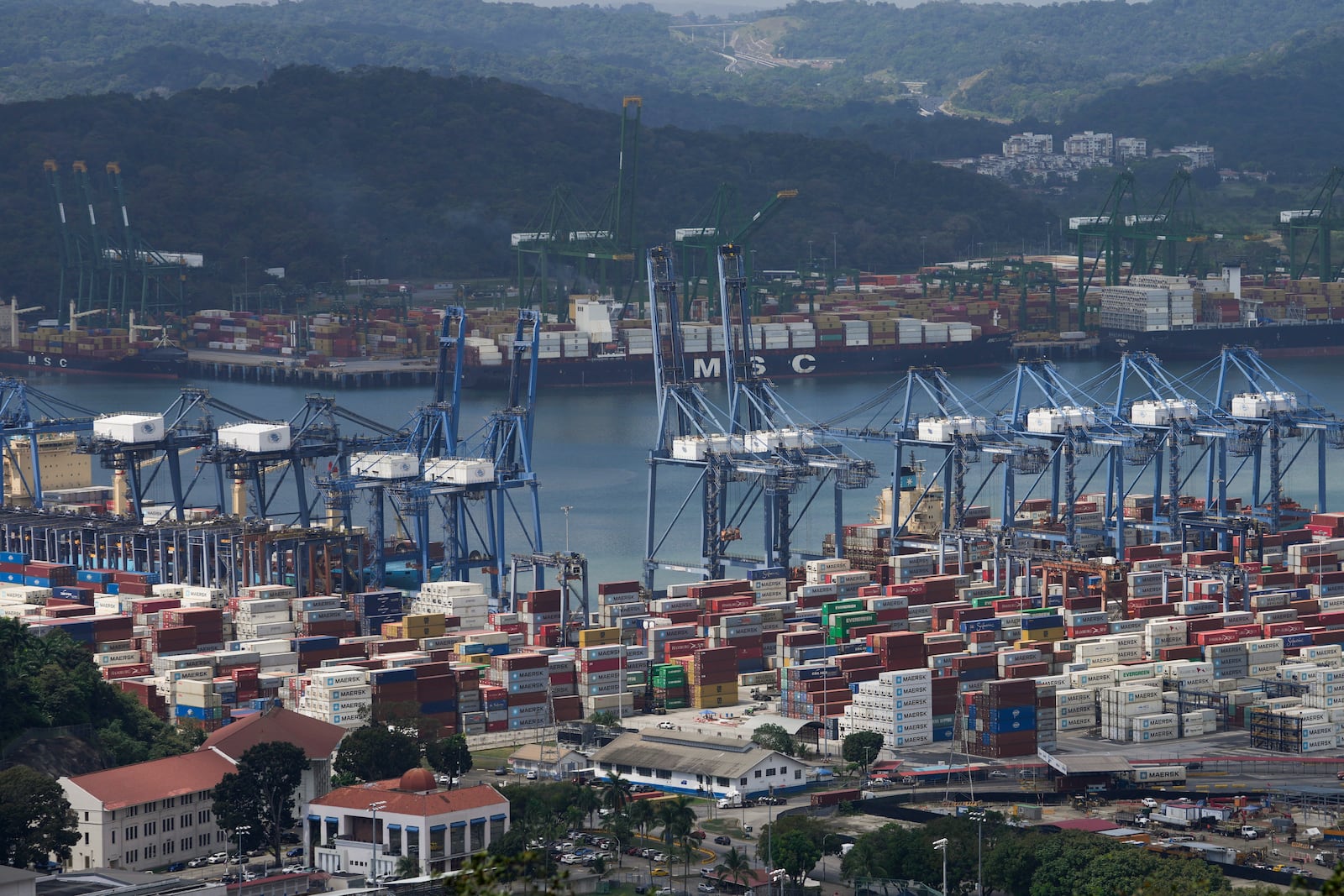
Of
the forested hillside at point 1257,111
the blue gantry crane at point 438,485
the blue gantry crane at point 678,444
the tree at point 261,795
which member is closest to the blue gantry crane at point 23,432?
the blue gantry crane at point 438,485

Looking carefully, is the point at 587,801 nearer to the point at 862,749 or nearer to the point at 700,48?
the point at 862,749

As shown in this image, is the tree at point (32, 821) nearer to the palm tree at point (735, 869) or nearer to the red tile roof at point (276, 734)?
the red tile roof at point (276, 734)

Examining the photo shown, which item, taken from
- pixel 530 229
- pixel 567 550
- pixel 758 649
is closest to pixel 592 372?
pixel 530 229

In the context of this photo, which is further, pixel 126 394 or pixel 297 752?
pixel 126 394

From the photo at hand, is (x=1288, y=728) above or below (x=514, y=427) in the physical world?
below

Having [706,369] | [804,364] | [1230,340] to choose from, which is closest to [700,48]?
[1230,340]

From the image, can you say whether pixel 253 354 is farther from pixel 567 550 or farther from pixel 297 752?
pixel 297 752
